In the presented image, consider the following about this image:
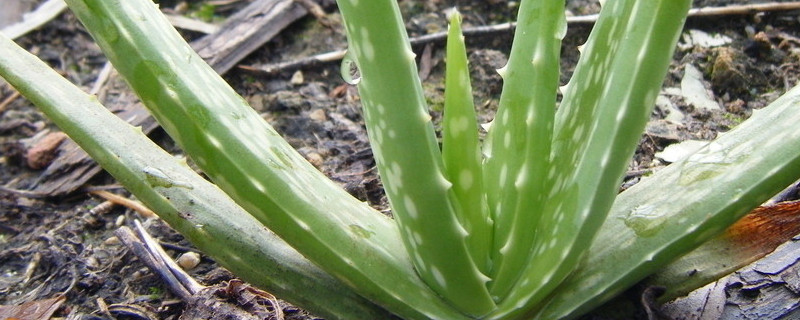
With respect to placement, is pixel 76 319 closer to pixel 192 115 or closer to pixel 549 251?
pixel 192 115

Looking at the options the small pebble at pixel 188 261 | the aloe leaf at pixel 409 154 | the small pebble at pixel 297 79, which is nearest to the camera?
the aloe leaf at pixel 409 154

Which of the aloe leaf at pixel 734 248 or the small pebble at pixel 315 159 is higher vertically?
the aloe leaf at pixel 734 248

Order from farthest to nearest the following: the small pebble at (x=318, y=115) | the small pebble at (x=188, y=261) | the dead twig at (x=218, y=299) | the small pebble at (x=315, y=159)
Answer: the small pebble at (x=318, y=115), the small pebble at (x=315, y=159), the small pebble at (x=188, y=261), the dead twig at (x=218, y=299)

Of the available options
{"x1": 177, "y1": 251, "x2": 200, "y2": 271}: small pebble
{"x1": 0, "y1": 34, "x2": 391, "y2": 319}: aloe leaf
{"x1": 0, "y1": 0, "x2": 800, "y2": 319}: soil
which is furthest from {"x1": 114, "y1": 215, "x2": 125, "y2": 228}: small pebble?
{"x1": 0, "y1": 34, "x2": 391, "y2": 319}: aloe leaf

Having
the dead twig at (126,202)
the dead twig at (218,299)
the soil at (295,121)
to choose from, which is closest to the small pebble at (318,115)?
the soil at (295,121)

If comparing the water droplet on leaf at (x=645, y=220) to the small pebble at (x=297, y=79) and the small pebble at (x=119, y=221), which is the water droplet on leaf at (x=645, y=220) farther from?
the small pebble at (x=297, y=79)
